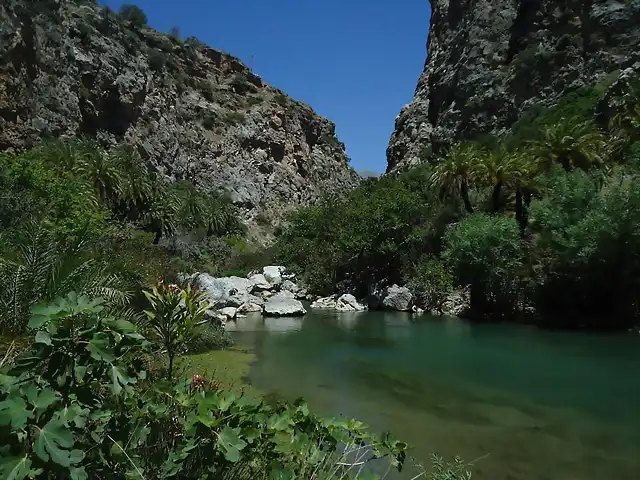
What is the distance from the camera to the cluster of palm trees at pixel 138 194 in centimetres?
3719

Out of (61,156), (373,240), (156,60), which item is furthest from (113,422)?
(156,60)

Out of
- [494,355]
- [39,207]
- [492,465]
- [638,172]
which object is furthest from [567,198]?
[39,207]

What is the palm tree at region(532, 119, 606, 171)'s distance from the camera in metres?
33.7

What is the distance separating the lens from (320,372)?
1550 cm

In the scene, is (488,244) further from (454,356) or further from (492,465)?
(492,465)

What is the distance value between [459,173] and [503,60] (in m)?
34.1

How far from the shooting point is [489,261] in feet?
101

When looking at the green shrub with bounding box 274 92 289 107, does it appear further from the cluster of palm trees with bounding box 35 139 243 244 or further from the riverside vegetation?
the riverside vegetation

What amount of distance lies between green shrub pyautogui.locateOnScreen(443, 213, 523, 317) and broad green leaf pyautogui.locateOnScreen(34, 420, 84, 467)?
1167 inches

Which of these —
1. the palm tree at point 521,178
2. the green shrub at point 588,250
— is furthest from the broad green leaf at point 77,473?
the palm tree at point 521,178

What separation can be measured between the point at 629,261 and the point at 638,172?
14.9 ft

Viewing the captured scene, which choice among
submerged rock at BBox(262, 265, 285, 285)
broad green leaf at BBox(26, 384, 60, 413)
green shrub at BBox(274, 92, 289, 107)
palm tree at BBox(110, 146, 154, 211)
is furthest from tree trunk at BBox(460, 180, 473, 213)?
green shrub at BBox(274, 92, 289, 107)

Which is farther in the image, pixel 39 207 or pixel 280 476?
pixel 39 207

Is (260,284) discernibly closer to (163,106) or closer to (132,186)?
(132,186)
